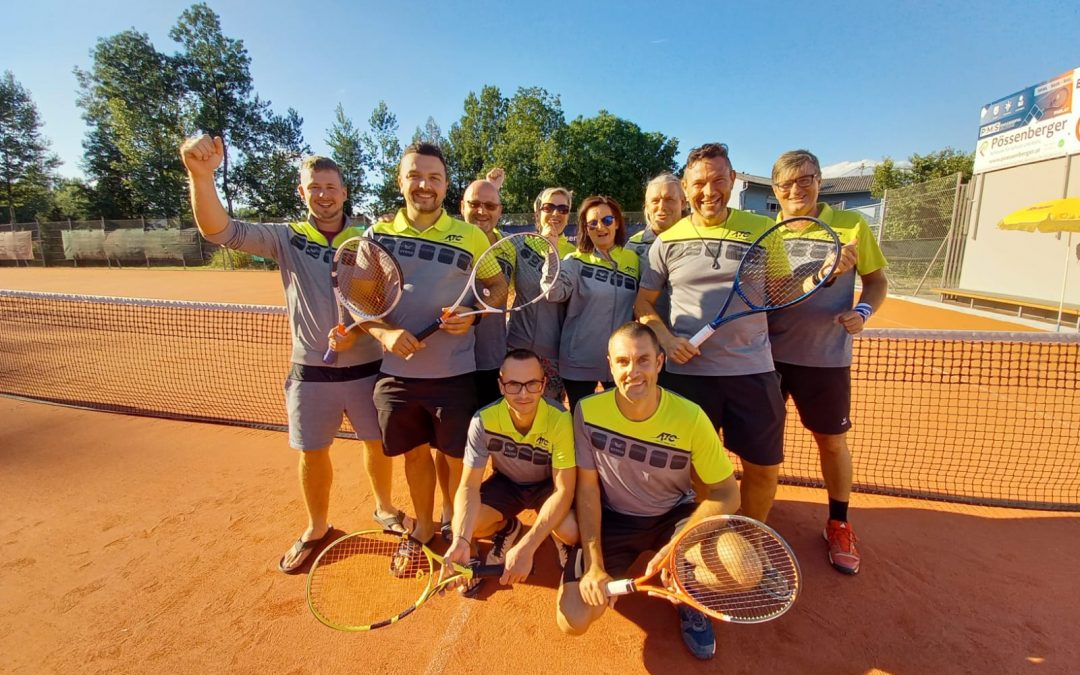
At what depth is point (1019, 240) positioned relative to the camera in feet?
37.5

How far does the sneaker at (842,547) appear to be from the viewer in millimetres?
2543

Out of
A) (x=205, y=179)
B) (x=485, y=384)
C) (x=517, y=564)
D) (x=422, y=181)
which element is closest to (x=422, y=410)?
(x=485, y=384)

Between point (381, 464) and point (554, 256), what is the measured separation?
4.98 feet

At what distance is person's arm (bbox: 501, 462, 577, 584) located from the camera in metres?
2.02

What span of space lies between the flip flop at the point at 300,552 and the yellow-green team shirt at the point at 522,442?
1.12 meters

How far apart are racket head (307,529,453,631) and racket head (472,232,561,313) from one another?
3.98ft

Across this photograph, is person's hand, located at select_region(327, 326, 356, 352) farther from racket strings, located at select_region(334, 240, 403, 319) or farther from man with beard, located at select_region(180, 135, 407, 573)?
racket strings, located at select_region(334, 240, 403, 319)

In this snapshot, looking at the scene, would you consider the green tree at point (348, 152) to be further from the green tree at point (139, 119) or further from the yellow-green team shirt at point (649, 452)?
the yellow-green team shirt at point (649, 452)

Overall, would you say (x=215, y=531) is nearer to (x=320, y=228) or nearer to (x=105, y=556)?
(x=105, y=556)

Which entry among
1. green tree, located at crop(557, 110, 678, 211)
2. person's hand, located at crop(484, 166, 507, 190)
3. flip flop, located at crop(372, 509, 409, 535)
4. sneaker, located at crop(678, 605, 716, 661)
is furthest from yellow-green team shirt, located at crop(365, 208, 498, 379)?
green tree, located at crop(557, 110, 678, 211)

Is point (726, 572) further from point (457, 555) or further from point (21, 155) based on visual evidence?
A: point (21, 155)

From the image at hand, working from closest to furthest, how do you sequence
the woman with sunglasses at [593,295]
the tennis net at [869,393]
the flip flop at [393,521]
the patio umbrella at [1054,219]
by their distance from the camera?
the woman with sunglasses at [593,295] → the flip flop at [393,521] → the tennis net at [869,393] → the patio umbrella at [1054,219]

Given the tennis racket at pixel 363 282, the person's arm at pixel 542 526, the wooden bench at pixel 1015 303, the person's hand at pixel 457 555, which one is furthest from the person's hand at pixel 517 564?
the wooden bench at pixel 1015 303

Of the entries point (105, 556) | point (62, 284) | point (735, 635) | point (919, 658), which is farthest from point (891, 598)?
point (62, 284)
